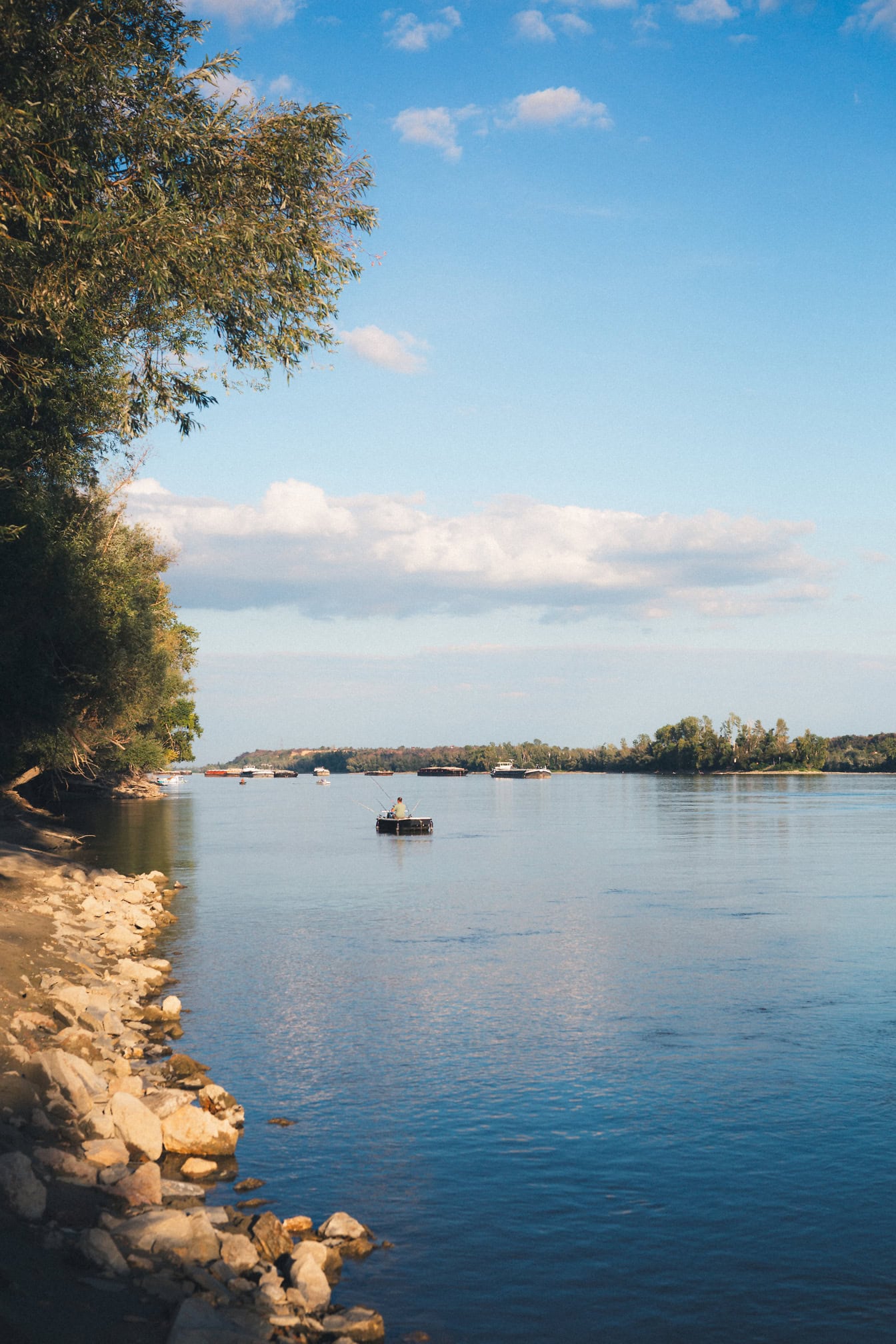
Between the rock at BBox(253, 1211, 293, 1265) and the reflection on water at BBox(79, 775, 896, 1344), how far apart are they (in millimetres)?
883

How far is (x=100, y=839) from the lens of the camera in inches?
2884

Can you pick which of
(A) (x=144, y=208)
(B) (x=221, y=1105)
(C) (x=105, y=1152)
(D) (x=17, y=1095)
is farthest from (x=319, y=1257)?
(A) (x=144, y=208)

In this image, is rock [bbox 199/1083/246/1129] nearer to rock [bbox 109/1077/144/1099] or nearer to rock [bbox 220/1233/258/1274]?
rock [bbox 109/1077/144/1099]

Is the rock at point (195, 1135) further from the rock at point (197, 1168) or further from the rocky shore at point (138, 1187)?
the rock at point (197, 1168)

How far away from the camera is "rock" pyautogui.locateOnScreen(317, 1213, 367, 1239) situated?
14070 millimetres

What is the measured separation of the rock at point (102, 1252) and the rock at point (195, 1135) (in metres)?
5.52

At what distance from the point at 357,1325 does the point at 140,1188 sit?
161 inches

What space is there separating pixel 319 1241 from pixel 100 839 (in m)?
63.5

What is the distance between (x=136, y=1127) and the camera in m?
16.4

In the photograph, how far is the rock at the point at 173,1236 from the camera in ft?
39.9

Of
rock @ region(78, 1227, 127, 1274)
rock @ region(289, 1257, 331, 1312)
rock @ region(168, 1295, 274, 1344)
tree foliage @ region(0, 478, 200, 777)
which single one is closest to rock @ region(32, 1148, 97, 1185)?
rock @ region(78, 1227, 127, 1274)

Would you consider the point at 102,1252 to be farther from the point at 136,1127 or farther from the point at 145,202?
the point at 145,202

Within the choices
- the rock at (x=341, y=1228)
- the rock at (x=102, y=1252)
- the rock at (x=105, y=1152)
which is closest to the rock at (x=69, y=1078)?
the rock at (x=105, y=1152)

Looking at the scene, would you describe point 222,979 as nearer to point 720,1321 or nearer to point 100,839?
point 720,1321
